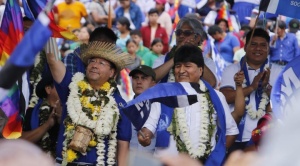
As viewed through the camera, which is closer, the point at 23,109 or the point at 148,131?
the point at 148,131

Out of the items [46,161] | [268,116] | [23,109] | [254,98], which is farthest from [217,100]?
[46,161]

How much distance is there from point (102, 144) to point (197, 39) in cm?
183

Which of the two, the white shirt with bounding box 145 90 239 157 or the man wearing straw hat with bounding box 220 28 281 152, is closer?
the white shirt with bounding box 145 90 239 157

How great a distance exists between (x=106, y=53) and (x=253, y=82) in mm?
1723

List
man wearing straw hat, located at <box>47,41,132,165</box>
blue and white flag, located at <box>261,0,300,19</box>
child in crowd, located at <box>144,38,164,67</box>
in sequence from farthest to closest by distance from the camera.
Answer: child in crowd, located at <box>144,38,164,67</box> < blue and white flag, located at <box>261,0,300,19</box> < man wearing straw hat, located at <box>47,41,132,165</box>

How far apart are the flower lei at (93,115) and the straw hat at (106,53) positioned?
0.25m

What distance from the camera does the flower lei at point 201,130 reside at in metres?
7.41

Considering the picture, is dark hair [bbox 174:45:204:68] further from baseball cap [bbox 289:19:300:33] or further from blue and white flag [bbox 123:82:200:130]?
baseball cap [bbox 289:19:300:33]

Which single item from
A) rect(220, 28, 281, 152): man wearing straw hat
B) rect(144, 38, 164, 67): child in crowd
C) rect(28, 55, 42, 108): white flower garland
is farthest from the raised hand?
rect(144, 38, 164, 67): child in crowd

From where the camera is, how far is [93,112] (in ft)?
24.7

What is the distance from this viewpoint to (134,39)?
617 inches

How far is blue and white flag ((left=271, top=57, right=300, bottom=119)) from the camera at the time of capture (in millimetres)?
7289

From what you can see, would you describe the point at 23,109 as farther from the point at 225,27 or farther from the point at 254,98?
the point at 225,27

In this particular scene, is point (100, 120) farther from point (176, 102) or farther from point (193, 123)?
point (193, 123)
